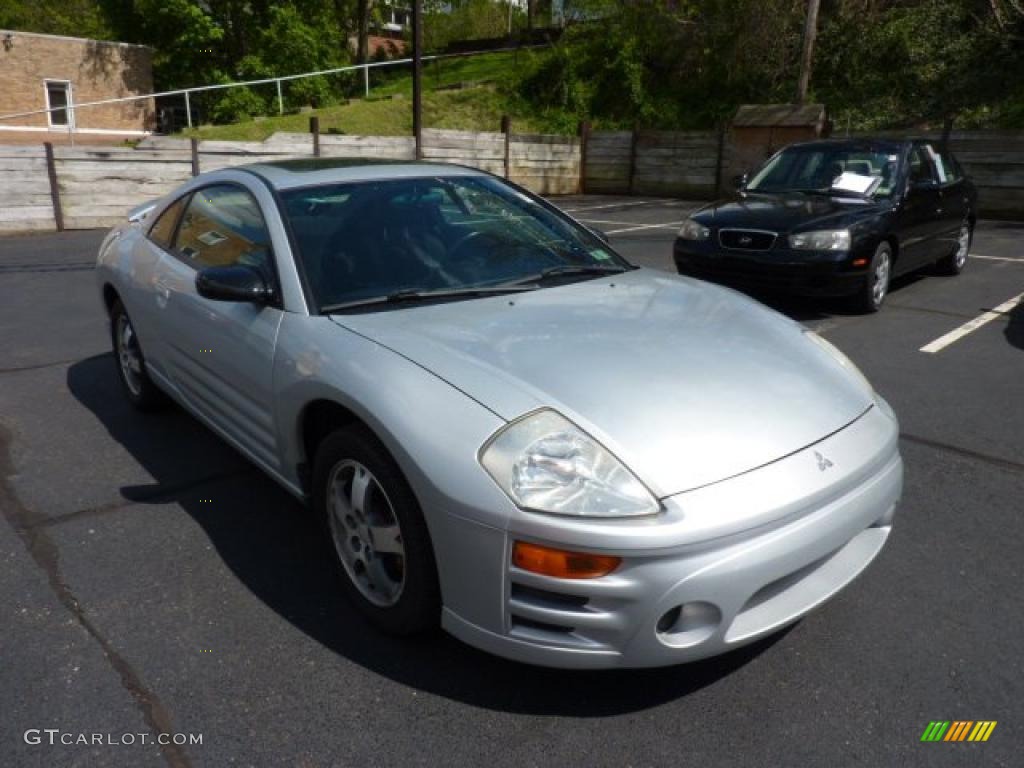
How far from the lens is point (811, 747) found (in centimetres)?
199

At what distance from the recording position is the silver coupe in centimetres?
189

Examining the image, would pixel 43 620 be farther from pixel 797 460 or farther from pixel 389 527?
pixel 797 460

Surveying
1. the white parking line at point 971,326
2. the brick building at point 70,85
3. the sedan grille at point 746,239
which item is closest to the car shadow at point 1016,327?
the white parking line at point 971,326

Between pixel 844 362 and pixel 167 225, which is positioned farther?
pixel 167 225

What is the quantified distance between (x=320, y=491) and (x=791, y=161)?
6613mm

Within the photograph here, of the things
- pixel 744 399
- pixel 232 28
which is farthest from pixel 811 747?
pixel 232 28

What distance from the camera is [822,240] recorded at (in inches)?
244

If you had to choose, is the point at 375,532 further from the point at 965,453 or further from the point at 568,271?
the point at 965,453

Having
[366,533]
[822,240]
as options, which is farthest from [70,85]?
[366,533]

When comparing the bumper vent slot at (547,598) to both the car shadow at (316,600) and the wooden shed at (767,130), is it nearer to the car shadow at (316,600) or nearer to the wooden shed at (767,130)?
the car shadow at (316,600)

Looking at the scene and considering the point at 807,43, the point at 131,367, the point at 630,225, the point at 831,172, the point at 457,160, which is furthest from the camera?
the point at 457,160

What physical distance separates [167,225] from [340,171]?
119 centimetres

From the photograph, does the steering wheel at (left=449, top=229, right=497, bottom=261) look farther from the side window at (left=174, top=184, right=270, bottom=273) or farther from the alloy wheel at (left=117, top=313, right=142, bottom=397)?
the alloy wheel at (left=117, top=313, right=142, bottom=397)

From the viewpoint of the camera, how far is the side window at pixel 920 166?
7.29 meters
